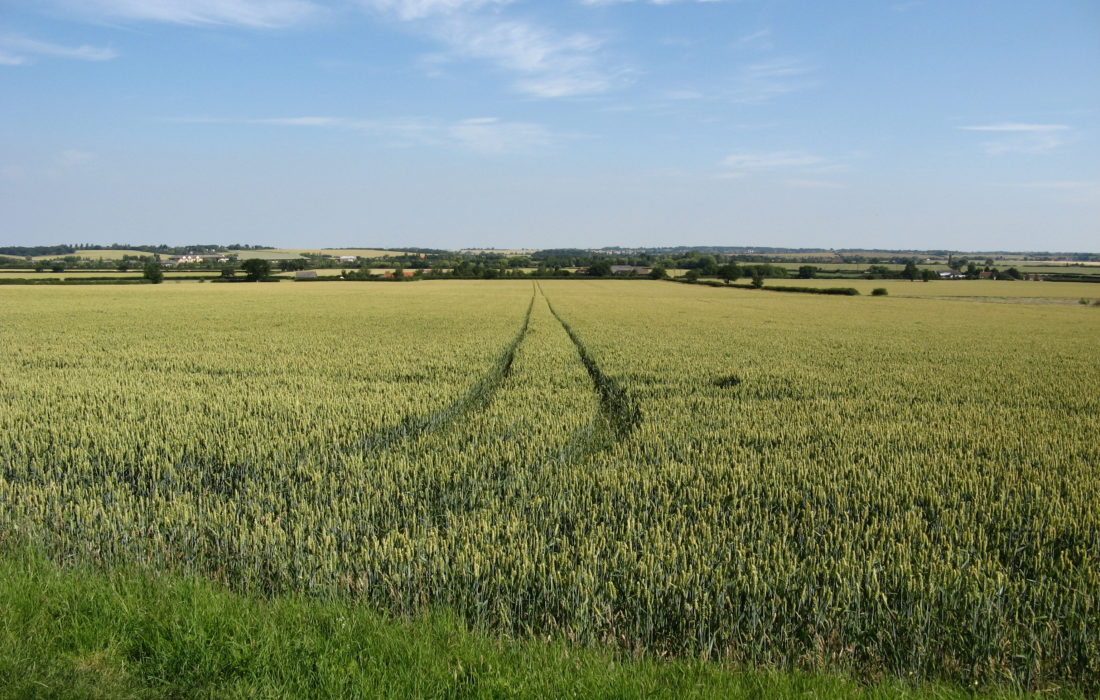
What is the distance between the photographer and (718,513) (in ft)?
20.1

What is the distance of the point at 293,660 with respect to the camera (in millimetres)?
3906

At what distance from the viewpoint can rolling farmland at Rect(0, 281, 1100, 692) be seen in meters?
4.47

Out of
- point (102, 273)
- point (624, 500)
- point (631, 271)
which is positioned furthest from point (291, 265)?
point (624, 500)

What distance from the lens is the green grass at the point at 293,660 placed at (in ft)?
12.0

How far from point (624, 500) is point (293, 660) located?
11.7 feet

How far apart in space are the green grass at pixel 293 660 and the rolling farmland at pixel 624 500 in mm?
304

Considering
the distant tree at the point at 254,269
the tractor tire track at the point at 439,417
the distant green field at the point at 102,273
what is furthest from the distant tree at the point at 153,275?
the tractor tire track at the point at 439,417

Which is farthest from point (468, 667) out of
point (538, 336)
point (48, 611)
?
point (538, 336)

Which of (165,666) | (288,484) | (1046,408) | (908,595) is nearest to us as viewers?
(165,666)

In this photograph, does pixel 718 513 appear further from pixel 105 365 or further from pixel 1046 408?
pixel 105 365

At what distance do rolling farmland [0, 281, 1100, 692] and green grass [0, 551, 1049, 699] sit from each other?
0.30m

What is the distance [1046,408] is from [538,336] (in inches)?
613

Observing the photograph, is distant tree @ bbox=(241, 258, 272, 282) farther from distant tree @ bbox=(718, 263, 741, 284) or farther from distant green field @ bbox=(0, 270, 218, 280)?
distant tree @ bbox=(718, 263, 741, 284)

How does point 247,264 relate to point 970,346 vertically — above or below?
above
